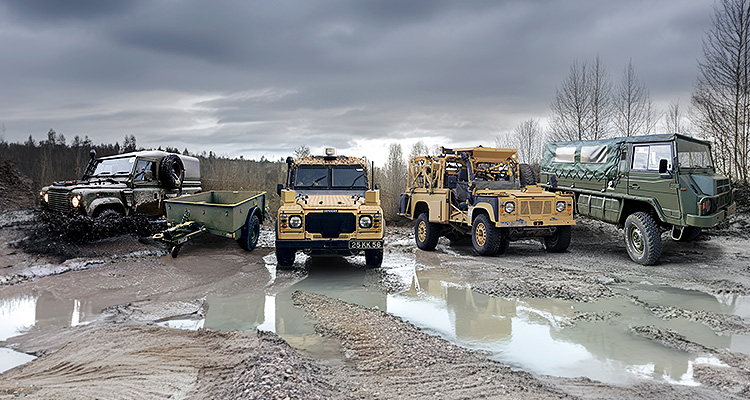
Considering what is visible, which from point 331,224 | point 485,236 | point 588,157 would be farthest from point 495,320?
point 588,157

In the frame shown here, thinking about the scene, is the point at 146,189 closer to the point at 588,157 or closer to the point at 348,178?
the point at 348,178

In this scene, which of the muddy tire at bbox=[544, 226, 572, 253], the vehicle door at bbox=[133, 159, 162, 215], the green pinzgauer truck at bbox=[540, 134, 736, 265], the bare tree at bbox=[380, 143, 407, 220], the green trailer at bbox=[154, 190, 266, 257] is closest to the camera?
the green pinzgauer truck at bbox=[540, 134, 736, 265]

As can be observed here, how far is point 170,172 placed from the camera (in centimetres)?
1298

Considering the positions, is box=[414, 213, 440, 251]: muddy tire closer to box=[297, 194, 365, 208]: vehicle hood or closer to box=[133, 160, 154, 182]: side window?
box=[297, 194, 365, 208]: vehicle hood

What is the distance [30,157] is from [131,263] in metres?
45.8

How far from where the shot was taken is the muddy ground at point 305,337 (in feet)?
12.7

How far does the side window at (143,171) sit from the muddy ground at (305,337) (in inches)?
76.0

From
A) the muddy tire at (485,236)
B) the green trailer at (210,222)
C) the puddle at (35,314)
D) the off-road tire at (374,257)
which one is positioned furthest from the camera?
the muddy tire at (485,236)

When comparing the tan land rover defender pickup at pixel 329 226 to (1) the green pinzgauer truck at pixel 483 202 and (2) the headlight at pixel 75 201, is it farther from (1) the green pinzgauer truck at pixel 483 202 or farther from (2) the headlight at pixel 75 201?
(2) the headlight at pixel 75 201

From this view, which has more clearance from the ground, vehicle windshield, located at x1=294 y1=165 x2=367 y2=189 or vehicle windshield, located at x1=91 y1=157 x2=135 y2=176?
vehicle windshield, located at x1=91 y1=157 x2=135 y2=176

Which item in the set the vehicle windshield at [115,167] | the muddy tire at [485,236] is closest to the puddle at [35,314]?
the vehicle windshield at [115,167]

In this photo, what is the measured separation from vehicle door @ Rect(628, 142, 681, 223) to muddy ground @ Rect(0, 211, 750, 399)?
4.21 feet

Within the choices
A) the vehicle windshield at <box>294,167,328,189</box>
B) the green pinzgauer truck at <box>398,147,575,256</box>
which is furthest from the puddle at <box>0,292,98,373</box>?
the green pinzgauer truck at <box>398,147,575,256</box>

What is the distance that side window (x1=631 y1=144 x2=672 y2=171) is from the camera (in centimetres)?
961
